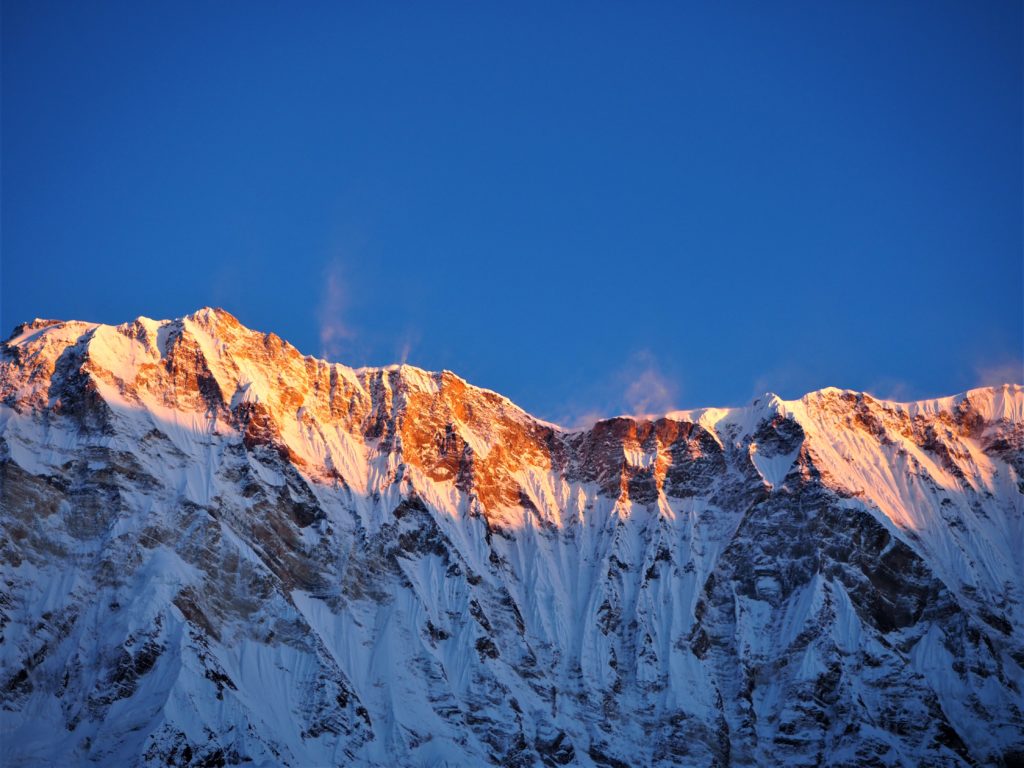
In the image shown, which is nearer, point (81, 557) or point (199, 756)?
point (199, 756)

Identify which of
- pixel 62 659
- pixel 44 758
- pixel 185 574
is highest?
pixel 185 574

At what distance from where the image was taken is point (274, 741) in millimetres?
184375

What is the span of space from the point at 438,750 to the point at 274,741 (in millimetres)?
21987

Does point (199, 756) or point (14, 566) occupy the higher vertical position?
point (14, 566)

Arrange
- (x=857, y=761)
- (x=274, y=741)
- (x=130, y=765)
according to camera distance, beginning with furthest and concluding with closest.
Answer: (x=857, y=761) → (x=274, y=741) → (x=130, y=765)

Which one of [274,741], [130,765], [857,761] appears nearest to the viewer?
[130,765]

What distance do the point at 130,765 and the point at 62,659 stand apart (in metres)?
20.9

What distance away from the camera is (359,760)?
190 metres

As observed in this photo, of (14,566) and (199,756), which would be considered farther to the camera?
(14,566)

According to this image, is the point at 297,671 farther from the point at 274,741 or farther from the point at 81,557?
the point at 81,557

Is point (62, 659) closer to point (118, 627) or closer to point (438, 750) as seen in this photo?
point (118, 627)

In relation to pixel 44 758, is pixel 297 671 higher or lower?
higher

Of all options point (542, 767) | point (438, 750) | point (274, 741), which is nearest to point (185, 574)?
point (274, 741)

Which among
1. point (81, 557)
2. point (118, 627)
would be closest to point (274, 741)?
point (118, 627)
